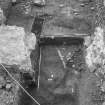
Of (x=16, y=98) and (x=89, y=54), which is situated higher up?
(x=89, y=54)

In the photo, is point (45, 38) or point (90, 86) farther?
point (45, 38)

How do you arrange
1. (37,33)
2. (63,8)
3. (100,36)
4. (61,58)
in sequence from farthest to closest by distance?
(63,8), (37,33), (61,58), (100,36)

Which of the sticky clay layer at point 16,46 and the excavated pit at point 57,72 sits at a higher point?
the sticky clay layer at point 16,46

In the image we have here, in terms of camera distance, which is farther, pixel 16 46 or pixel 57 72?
pixel 57 72

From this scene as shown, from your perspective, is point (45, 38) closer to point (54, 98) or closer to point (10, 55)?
point (10, 55)

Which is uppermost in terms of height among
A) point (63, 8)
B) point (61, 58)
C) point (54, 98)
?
point (63, 8)

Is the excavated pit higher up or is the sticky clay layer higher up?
the sticky clay layer

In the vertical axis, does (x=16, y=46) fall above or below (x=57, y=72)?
above

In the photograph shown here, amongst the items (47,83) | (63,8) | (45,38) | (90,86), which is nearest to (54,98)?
(47,83)
